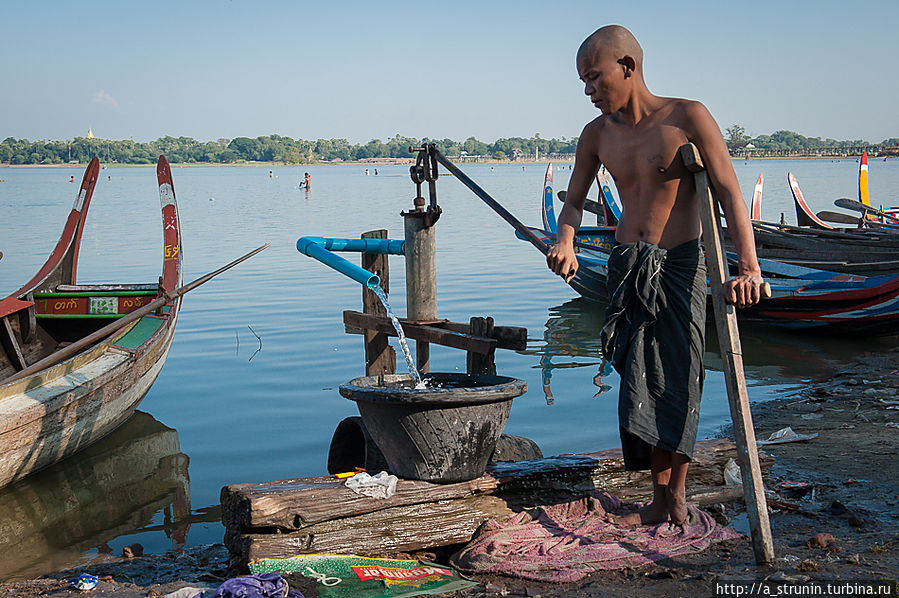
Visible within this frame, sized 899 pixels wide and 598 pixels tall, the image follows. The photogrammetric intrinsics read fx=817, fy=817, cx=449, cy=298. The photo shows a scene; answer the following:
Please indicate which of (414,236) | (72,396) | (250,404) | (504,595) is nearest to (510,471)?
(504,595)

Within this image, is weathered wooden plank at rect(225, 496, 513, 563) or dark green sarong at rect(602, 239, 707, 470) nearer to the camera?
dark green sarong at rect(602, 239, 707, 470)

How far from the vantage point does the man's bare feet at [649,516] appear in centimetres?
382

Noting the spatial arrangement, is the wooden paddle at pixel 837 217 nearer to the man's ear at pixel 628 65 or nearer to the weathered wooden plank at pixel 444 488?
the weathered wooden plank at pixel 444 488

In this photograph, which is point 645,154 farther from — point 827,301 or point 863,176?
point 863,176

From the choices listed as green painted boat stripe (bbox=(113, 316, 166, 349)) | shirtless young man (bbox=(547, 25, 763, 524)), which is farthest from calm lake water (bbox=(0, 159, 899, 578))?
shirtless young man (bbox=(547, 25, 763, 524))

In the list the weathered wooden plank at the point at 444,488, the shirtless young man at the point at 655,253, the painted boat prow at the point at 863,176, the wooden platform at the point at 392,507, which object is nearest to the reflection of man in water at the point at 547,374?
the weathered wooden plank at the point at 444,488

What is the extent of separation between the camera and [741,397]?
131 inches

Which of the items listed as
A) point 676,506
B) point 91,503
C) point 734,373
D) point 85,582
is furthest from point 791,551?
point 91,503

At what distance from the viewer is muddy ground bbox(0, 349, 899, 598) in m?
3.35

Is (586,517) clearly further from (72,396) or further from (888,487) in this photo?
(72,396)

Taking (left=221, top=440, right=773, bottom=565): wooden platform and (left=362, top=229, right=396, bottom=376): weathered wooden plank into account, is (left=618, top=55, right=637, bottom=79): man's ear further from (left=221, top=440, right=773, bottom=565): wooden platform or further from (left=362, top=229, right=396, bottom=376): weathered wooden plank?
(left=362, top=229, right=396, bottom=376): weathered wooden plank

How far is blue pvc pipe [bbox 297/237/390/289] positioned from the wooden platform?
155 centimetres

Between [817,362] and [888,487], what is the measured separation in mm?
5960

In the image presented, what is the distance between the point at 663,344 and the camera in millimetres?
3562
